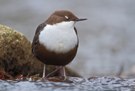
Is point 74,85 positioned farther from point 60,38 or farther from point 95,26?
point 95,26

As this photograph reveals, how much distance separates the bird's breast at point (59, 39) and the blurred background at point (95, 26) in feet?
13.4

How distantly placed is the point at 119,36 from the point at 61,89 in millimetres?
7788

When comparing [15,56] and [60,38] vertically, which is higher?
[60,38]

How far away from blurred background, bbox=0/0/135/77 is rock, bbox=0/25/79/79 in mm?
3470

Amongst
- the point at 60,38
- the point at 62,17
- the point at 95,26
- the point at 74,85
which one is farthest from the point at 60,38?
the point at 95,26

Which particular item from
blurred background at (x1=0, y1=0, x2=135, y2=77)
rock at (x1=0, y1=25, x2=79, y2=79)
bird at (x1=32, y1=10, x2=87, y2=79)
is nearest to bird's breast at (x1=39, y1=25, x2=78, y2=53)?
bird at (x1=32, y1=10, x2=87, y2=79)

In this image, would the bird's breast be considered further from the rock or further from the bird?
the rock

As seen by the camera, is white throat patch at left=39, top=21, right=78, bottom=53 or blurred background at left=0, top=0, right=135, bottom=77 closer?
white throat patch at left=39, top=21, right=78, bottom=53

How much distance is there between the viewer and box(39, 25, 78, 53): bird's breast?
6.18 meters

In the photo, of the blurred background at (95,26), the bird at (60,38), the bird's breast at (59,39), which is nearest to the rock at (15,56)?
the bird at (60,38)

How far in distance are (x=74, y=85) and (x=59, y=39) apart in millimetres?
616

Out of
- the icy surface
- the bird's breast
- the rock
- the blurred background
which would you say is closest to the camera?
the icy surface

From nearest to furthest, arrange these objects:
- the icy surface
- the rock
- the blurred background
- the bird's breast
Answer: the icy surface, the bird's breast, the rock, the blurred background

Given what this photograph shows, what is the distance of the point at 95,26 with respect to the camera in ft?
45.6
